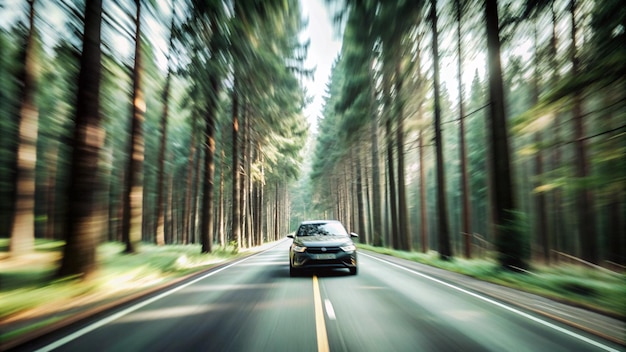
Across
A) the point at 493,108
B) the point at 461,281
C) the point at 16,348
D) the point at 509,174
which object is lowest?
the point at 461,281

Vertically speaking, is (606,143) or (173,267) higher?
(606,143)

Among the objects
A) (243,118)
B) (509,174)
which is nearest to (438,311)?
(509,174)

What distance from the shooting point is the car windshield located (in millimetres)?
10694

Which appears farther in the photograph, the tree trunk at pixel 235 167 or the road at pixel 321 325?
the tree trunk at pixel 235 167

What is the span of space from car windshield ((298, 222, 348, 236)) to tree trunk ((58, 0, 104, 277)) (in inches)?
Result: 229

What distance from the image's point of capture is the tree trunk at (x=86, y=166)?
23.8ft

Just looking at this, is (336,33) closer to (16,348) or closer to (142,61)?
(142,61)

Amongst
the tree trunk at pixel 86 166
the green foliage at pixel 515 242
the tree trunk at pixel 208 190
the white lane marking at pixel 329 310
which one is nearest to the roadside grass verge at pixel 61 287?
the tree trunk at pixel 86 166

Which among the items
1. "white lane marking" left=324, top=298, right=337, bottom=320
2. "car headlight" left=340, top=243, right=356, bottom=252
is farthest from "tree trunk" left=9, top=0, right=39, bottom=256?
"white lane marking" left=324, top=298, right=337, bottom=320

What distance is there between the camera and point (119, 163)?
33312 mm

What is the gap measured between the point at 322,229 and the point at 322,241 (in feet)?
4.03

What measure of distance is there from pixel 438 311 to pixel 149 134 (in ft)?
116

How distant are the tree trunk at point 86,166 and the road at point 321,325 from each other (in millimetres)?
2278

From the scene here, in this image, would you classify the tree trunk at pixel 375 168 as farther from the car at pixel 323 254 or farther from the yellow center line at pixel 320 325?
the yellow center line at pixel 320 325
